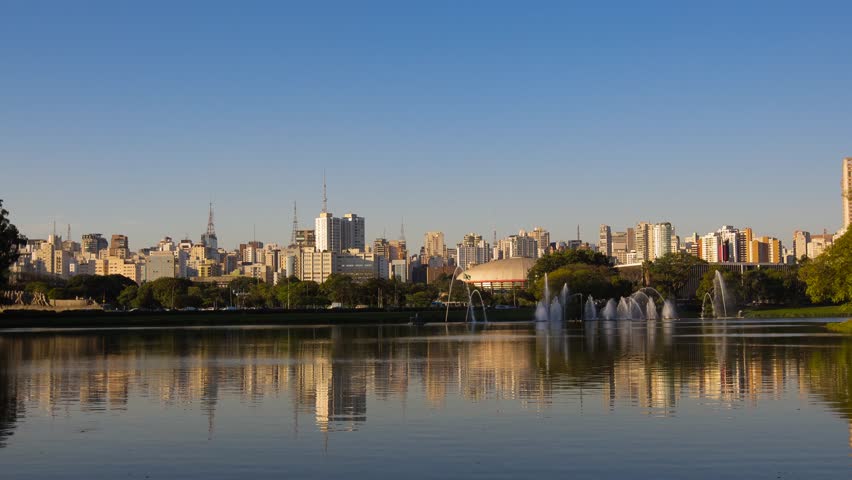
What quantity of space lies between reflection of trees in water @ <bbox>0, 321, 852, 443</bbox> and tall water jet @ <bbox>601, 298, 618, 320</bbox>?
65.7 metres

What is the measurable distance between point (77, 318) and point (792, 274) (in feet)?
310

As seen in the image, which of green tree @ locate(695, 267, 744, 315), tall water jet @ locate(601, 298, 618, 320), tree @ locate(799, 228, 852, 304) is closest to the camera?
tree @ locate(799, 228, 852, 304)

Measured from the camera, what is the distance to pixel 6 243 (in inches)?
3263

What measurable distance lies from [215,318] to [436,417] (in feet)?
285

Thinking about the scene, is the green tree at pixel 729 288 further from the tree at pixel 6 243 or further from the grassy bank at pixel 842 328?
the tree at pixel 6 243

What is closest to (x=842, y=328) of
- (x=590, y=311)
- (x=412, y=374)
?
(x=412, y=374)

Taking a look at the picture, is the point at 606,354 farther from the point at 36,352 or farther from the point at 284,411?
the point at 36,352

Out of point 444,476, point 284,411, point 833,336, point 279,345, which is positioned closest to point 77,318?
point 279,345

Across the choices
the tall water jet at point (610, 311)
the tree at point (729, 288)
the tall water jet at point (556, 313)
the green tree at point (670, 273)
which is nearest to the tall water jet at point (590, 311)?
the tall water jet at point (610, 311)

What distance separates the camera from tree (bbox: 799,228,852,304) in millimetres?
60219

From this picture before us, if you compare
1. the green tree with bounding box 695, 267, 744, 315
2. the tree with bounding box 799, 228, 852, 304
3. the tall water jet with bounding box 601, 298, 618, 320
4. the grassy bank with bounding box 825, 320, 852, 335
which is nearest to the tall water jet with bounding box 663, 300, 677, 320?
the tall water jet with bounding box 601, 298, 618, 320

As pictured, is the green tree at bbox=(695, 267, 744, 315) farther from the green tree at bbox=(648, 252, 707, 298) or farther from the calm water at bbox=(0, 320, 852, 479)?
the calm water at bbox=(0, 320, 852, 479)

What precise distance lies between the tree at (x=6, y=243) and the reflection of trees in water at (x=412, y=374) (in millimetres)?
39317

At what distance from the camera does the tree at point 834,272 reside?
6022 centimetres
